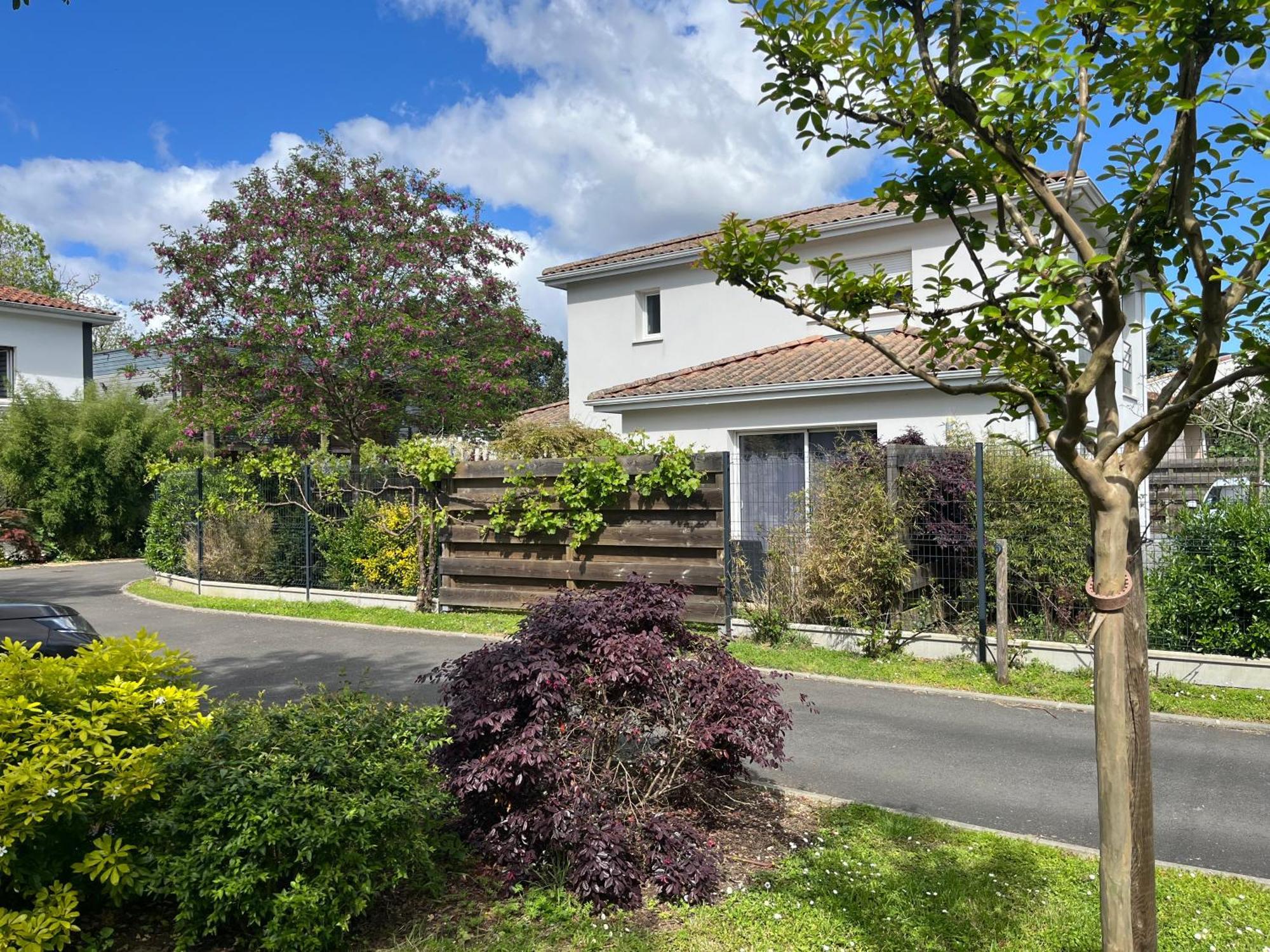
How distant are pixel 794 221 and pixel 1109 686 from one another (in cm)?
1828

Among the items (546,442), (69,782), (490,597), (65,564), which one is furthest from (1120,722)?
(65,564)

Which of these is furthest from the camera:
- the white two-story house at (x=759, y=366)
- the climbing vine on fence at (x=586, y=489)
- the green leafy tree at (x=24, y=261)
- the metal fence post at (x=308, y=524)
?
the green leafy tree at (x=24, y=261)

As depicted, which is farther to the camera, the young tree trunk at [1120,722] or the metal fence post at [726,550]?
the metal fence post at [726,550]

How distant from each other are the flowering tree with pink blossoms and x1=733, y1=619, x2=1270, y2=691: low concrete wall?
41.8 feet

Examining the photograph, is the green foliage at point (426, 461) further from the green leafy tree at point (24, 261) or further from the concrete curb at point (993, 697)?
the green leafy tree at point (24, 261)

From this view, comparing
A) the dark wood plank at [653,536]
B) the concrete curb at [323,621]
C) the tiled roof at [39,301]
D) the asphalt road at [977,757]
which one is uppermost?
the tiled roof at [39,301]

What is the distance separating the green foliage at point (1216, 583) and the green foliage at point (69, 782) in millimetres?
8673

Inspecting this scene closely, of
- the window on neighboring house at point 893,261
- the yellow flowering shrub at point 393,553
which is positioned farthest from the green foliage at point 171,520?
the window on neighboring house at point 893,261

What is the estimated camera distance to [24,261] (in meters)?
49.8

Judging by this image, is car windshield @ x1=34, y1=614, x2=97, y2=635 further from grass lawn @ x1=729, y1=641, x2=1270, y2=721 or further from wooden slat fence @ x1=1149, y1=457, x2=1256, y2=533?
wooden slat fence @ x1=1149, y1=457, x2=1256, y2=533

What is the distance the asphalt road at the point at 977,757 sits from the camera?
536cm

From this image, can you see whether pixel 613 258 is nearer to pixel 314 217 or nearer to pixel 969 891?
pixel 314 217

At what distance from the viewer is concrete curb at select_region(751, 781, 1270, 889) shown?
14.9 ft

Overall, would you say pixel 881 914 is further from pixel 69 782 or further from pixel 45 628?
pixel 45 628
